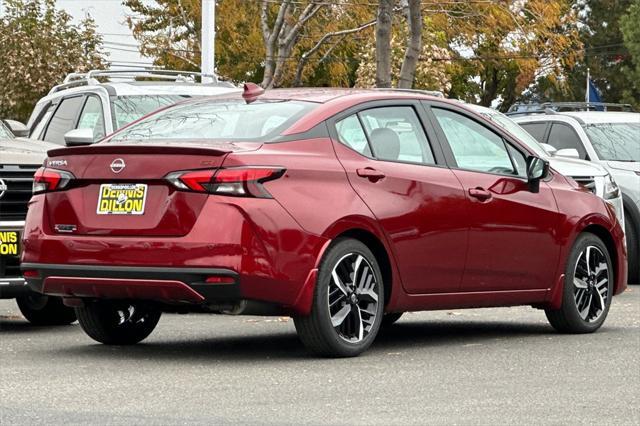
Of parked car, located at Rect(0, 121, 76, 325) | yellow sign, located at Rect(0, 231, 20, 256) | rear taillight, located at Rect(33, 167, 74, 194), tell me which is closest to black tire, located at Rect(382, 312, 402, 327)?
parked car, located at Rect(0, 121, 76, 325)

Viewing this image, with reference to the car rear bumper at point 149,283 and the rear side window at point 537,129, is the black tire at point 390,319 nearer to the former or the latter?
the car rear bumper at point 149,283

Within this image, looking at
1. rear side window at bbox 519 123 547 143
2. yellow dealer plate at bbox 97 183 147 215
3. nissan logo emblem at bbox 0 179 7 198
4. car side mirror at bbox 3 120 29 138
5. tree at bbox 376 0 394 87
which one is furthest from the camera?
tree at bbox 376 0 394 87

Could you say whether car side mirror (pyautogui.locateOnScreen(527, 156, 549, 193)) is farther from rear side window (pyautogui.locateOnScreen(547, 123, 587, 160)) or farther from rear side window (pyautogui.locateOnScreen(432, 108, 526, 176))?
rear side window (pyautogui.locateOnScreen(547, 123, 587, 160))

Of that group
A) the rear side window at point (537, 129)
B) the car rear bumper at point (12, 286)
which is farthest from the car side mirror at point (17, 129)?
the rear side window at point (537, 129)

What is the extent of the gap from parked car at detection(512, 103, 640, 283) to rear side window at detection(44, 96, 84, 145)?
5070mm

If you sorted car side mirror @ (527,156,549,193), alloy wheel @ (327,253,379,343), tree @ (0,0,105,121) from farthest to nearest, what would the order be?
tree @ (0,0,105,121) < car side mirror @ (527,156,549,193) < alloy wheel @ (327,253,379,343)

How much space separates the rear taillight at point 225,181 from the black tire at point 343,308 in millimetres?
627

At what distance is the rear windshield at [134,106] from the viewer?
48.4ft

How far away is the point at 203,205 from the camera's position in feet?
29.9

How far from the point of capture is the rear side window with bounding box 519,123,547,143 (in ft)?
61.9

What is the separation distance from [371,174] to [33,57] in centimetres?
4792

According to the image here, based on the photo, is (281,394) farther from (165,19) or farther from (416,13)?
(165,19)

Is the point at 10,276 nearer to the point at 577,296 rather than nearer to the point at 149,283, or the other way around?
the point at 149,283

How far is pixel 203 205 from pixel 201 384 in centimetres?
112
